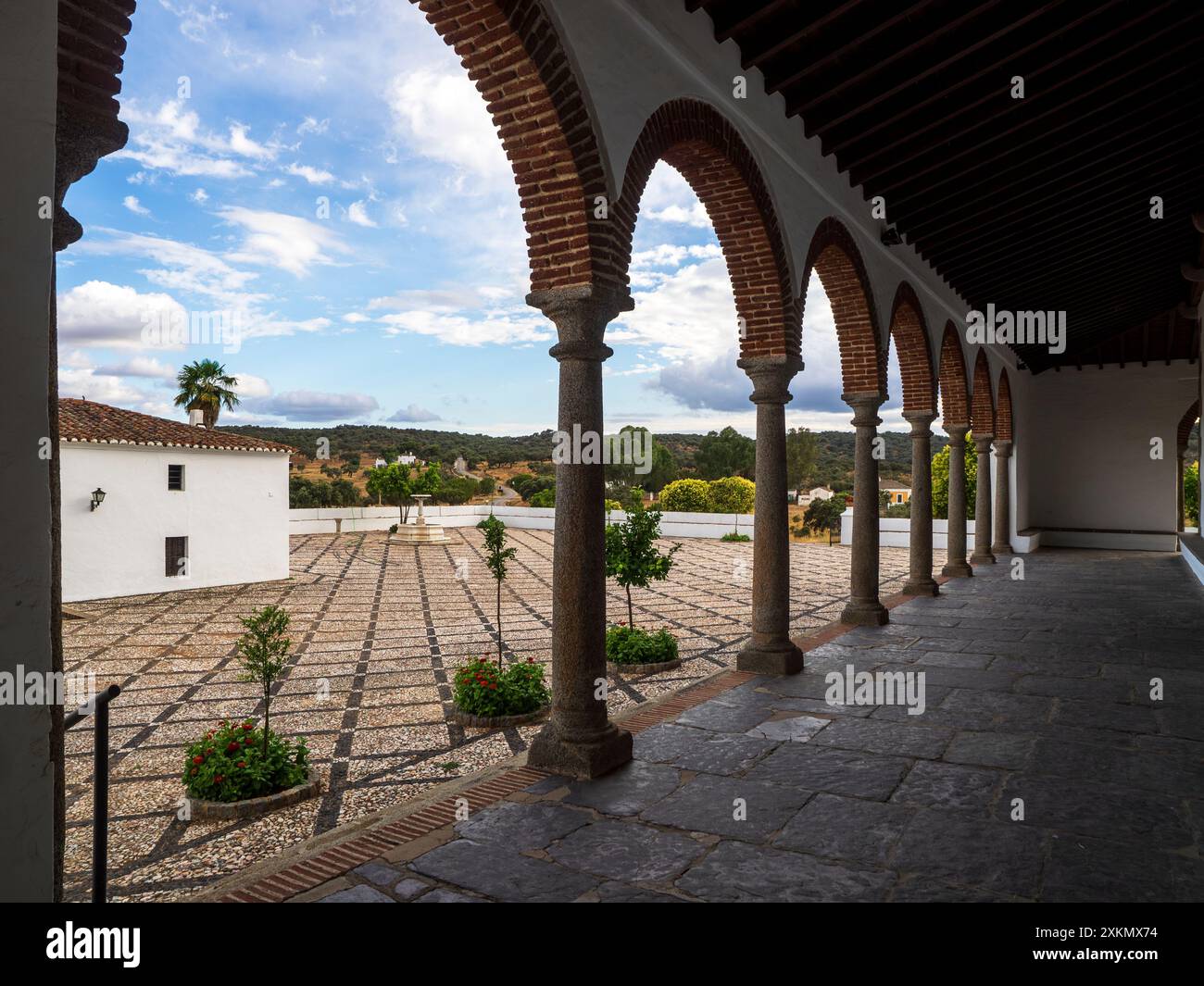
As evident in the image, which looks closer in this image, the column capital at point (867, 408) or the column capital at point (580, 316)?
the column capital at point (580, 316)

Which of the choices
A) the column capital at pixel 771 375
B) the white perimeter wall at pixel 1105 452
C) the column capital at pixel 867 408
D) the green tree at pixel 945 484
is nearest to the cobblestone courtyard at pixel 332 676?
the column capital at pixel 867 408

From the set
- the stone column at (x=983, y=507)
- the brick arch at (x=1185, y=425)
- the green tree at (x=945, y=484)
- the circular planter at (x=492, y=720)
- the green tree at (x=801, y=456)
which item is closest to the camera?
the circular planter at (x=492, y=720)

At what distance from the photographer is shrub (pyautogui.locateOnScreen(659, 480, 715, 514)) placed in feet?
88.2

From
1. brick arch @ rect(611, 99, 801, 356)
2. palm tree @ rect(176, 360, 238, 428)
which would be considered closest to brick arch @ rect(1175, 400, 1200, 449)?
brick arch @ rect(611, 99, 801, 356)

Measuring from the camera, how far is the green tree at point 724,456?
4050 cm

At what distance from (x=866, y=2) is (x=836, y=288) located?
3369 mm

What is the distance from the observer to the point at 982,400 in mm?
14297

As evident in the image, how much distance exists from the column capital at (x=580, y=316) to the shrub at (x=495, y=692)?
2.91m

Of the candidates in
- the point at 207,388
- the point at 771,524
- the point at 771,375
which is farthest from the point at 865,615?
the point at 207,388

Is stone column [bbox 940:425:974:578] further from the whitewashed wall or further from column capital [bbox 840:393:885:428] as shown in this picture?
the whitewashed wall

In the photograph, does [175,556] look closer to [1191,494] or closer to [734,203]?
[734,203]

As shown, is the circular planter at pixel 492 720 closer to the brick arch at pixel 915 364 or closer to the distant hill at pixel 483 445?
the brick arch at pixel 915 364

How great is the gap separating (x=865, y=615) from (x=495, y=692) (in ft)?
14.3

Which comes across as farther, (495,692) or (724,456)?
(724,456)
